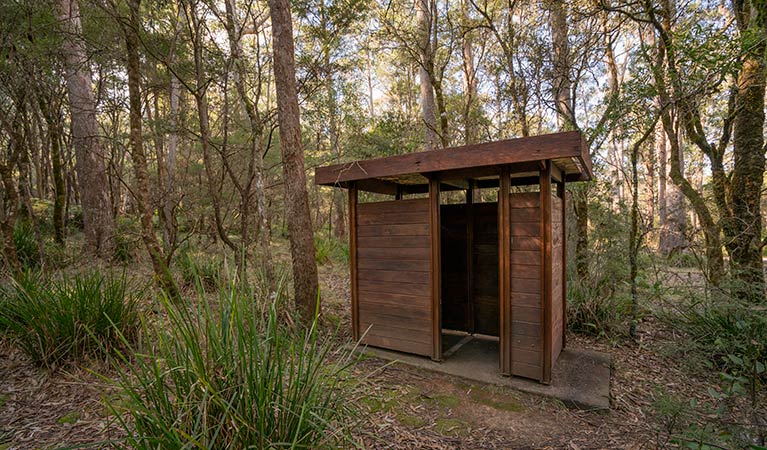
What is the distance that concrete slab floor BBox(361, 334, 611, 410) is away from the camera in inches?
103

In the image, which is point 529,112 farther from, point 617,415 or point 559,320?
point 617,415

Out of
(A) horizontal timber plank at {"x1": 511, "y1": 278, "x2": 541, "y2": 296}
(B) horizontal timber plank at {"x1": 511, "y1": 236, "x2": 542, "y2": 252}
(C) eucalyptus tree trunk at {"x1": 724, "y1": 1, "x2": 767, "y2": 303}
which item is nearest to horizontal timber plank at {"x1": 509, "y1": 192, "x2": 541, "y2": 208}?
(B) horizontal timber plank at {"x1": 511, "y1": 236, "x2": 542, "y2": 252}

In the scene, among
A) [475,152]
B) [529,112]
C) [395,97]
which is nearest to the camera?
[475,152]

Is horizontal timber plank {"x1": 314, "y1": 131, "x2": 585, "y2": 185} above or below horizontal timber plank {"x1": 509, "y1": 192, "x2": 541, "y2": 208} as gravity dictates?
above

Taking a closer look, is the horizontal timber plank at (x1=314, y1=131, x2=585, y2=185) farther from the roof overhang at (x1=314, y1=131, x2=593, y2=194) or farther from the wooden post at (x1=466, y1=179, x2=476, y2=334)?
the wooden post at (x1=466, y1=179, x2=476, y2=334)

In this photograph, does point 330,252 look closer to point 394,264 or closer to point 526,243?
point 394,264

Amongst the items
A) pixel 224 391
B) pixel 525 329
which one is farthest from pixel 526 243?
pixel 224 391

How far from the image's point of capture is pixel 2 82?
13.1 ft

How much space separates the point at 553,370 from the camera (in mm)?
2967

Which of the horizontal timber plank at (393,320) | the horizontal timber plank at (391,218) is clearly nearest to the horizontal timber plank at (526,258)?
the horizontal timber plank at (391,218)

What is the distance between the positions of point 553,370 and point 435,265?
4.32 feet

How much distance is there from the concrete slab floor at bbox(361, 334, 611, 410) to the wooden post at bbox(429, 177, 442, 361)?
0.64 feet

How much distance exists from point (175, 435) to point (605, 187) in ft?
17.0

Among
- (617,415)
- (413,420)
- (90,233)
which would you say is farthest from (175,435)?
(90,233)
